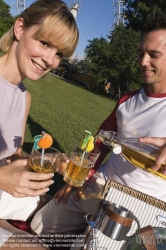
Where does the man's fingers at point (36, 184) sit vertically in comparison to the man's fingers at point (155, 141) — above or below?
below

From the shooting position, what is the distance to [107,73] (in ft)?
108

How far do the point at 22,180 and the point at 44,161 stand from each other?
20 centimetres

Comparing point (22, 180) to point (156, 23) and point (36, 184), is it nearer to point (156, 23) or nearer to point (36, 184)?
point (36, 184)

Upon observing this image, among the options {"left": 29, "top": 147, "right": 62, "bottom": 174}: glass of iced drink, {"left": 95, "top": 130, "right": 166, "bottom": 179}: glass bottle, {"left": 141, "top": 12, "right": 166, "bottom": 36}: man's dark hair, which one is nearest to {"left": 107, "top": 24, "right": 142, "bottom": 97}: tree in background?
{"left": 141, "top": 12, "right": 166, "bottom": 36}: man's dark hair

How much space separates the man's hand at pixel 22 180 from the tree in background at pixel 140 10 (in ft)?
119

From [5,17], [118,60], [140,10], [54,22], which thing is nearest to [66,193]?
[54,22]

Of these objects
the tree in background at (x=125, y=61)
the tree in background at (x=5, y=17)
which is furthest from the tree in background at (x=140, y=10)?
the tree in background at (x=5, y=17)

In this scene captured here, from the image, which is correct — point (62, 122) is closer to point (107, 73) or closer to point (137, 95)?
point (137, 95)

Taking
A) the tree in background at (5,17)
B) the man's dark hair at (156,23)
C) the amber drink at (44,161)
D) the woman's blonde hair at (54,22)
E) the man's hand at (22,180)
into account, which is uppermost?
the man's dark hair at (156,23)

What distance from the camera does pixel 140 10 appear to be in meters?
37.1

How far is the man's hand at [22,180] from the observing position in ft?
5.15

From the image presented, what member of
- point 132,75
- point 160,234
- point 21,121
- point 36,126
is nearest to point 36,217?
point 21,121

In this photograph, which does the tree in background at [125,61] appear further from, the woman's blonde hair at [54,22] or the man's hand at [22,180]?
the man's hand at [22,180]

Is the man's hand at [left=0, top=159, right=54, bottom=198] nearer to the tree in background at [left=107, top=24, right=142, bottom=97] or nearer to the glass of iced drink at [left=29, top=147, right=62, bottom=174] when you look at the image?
the glass of iced drink at [left=29, top=147, right=62, bottom=174]
